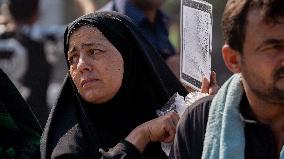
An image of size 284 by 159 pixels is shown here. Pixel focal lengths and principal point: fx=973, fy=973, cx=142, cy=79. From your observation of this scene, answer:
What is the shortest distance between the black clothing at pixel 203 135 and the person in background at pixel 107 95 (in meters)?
0.52

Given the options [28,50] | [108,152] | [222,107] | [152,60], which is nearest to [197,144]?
[222,107]

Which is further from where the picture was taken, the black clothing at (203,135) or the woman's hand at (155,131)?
the woman's hand at (155,131)

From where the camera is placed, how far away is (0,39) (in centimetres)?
801

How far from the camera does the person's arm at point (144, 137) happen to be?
3.71 metres

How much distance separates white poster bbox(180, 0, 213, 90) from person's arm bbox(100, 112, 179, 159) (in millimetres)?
347

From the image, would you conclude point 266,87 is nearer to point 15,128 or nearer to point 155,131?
point 155,131

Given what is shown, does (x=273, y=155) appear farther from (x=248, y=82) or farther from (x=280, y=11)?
(x=280, y=11)

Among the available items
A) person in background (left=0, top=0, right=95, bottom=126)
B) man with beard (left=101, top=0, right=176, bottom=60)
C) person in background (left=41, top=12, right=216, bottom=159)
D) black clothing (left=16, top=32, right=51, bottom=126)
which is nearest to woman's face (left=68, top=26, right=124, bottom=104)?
person in background (left=41, top=12, right=216, bottom=159)

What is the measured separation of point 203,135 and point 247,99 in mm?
184

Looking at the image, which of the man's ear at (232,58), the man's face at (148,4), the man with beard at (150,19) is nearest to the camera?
the man's ear at (232,58)

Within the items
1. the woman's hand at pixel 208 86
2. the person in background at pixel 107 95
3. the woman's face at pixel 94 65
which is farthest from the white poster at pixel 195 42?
the woman's face at pixel 94 65

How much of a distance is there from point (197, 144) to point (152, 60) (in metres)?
1.04

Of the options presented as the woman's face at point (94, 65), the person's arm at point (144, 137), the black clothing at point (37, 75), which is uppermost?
the woman's face at point (94, 65)

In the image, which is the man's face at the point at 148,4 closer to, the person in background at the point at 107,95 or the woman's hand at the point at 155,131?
the person in background at the point at 107,95
